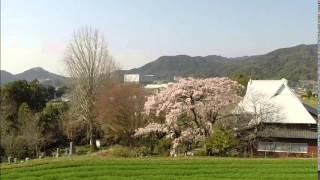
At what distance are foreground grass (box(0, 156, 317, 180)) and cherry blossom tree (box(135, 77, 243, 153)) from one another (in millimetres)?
6461

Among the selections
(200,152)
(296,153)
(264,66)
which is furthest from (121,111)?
(264,66)

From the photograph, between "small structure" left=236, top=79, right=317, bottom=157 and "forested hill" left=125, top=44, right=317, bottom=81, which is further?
"forested hill" left=125, top=44, right=317, bottom=81

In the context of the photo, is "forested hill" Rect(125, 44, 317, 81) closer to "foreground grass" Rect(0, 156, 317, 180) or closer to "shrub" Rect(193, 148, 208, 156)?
"shrub" Rect(193, 148, 208, 156)

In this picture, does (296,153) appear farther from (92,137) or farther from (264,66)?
(264,66)

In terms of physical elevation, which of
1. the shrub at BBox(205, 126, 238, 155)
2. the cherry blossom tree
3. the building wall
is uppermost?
the cherry blossom tree

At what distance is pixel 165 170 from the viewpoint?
14.8 metres

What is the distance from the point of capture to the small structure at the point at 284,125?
76.5 ft

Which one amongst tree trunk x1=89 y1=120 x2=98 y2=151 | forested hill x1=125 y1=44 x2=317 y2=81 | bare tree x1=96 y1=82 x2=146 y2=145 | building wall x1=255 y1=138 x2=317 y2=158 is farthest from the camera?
forested hill x1=125 y1=44 x2=317 y2=81

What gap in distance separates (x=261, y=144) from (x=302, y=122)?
105 inches

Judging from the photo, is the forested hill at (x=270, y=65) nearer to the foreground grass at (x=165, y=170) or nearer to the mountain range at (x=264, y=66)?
the mountain range at (x=264, y=66)

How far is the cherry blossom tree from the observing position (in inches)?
923

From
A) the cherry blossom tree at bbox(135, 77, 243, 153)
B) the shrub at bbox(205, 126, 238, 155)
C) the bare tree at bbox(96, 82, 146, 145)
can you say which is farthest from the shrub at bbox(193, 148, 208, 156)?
the bare tree at bbox(96, 82, 146, 145)

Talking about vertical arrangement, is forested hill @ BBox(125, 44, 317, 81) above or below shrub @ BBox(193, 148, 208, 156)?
above

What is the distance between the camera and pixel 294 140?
2355 centimetres
